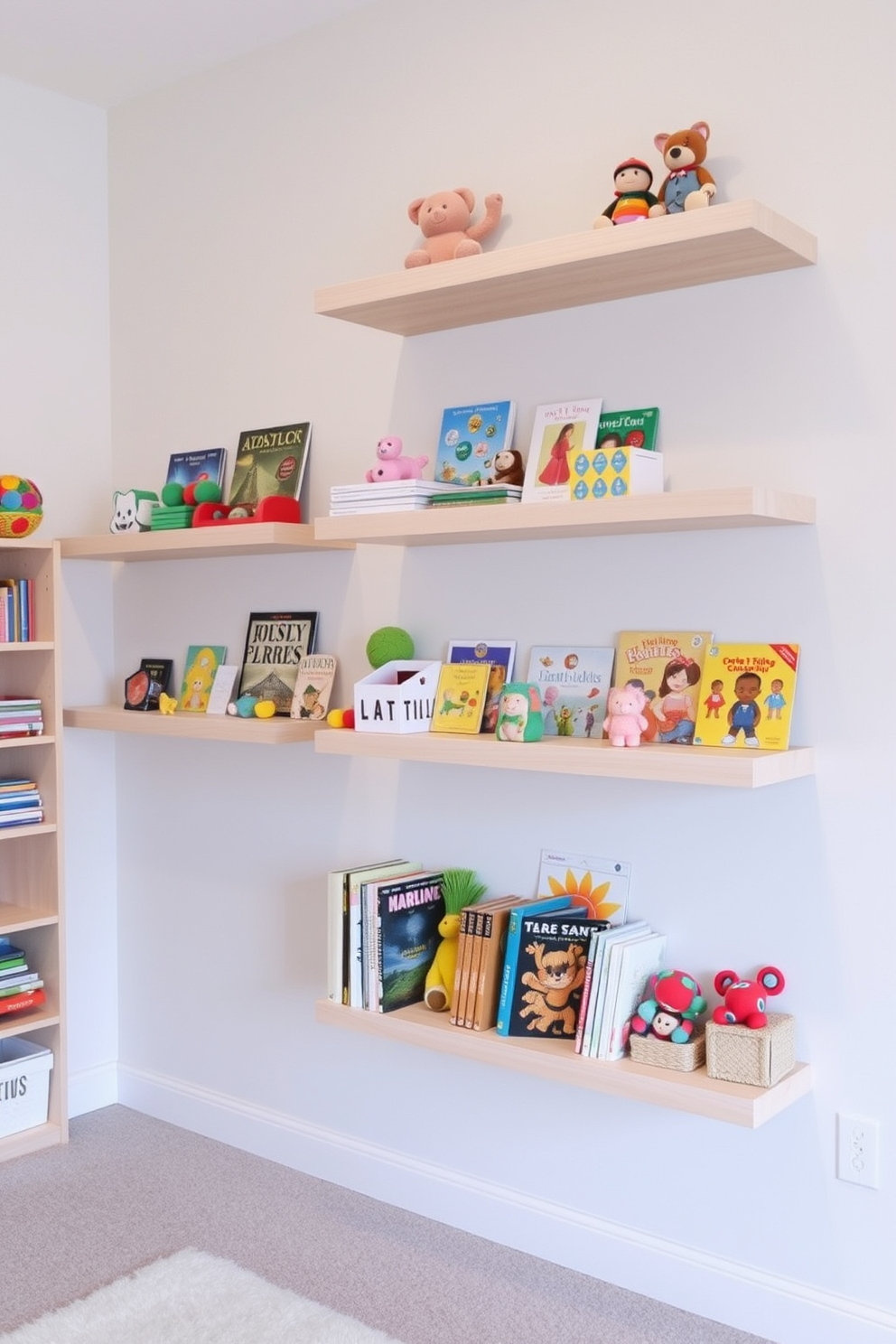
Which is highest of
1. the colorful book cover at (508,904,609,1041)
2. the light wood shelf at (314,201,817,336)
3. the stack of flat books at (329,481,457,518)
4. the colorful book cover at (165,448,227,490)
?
the light wood shelf at (314,201,817,336)

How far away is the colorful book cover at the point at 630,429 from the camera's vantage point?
221 cm

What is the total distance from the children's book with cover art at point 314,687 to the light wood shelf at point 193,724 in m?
0.04

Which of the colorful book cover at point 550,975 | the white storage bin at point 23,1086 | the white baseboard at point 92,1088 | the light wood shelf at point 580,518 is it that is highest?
the light wood shelf at point 580,518

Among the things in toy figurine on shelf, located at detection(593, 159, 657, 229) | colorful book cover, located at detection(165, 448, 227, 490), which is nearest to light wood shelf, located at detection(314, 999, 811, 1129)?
colorful book cover, located at detection(165, 448, 227, 490)

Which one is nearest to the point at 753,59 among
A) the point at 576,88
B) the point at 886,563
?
the point at 576,88

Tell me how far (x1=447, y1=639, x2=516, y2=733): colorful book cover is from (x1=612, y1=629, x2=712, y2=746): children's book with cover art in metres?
0.25

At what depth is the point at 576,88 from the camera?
230 cm

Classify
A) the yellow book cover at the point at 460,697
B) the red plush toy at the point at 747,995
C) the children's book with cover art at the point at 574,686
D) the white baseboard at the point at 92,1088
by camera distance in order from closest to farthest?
the red plush toy at the point at 747,995 < the children's book with cover art at the point at 574,686 < the yellow book cover at the point at 460,697 < the white baseboard at the point at 92,1088

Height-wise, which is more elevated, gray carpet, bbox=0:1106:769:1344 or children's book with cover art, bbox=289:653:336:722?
children's book with cover art, bbox=289:653:336:722

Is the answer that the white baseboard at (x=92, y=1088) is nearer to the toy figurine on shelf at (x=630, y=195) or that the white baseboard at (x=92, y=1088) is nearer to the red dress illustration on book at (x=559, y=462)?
the red dress illustration on book at (x=559, y=462)

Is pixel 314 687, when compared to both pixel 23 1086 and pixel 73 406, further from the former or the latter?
pixel 23 1086

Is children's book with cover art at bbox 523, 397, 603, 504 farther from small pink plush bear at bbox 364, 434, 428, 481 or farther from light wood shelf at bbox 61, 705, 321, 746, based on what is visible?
light wood shelf at bbox 61, 705, 321, 746

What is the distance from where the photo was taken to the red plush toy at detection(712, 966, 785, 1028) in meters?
2.01

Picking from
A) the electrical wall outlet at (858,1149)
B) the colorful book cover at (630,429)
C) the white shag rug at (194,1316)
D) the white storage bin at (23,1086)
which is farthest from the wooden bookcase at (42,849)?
the electrical wall outlet at (858,1149)
